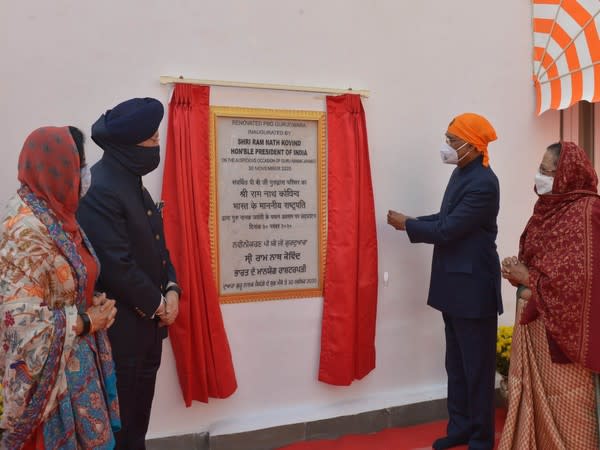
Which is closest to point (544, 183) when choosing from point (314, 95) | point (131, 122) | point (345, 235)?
point (345, 235)

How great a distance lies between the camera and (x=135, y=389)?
226cm

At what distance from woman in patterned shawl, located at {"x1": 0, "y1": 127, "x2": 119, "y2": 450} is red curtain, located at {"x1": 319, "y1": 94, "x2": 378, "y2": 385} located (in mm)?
1613

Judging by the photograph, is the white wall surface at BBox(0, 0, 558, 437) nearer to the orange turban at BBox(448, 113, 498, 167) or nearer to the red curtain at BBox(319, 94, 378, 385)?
the red curtain at BBox(319, 94, 378, 385)

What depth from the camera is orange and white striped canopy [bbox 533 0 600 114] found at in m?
3.58

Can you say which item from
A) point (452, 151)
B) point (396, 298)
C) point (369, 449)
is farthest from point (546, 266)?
point (369, 449)

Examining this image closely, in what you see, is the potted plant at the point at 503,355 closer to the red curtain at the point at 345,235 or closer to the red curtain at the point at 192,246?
the red curtain at the point at 345,235

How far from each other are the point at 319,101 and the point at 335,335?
54.9 inches

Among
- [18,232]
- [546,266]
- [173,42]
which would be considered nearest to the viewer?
[18,232]

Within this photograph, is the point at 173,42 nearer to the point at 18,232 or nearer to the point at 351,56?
the point at 351,56

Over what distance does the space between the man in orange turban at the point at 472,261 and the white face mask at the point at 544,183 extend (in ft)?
1.17

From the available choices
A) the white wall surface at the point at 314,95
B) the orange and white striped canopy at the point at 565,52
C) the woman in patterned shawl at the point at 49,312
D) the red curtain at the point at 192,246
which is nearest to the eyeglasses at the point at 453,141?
the white wall surface at the point at 314,95

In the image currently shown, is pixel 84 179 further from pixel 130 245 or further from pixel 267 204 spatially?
pixel 267 204

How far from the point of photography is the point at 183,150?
2.88 metres

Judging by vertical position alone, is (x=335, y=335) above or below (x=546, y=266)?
below
